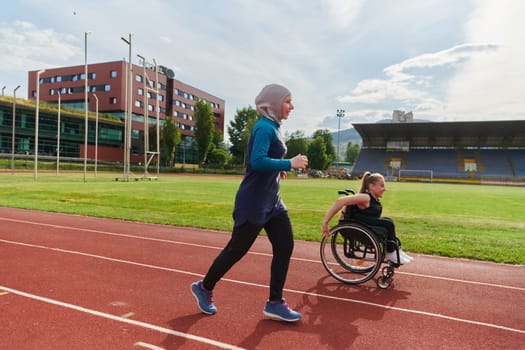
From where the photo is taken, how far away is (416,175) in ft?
197

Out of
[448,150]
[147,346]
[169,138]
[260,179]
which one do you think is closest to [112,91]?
[169,138]

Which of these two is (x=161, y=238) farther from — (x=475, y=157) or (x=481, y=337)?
(x=475, y=157)

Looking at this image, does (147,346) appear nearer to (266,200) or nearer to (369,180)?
(266,200)

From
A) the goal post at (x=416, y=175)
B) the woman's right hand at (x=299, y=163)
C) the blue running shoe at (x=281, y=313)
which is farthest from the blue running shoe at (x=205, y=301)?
the goal post at (x=416, y=175)

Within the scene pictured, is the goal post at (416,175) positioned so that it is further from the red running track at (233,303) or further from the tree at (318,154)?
A: the red running track at (233,303)

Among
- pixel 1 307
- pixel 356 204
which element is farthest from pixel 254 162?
pixel 1 307

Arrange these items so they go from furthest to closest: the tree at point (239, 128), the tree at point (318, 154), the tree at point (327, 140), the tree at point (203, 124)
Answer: the tree at point (327, 140)
the tree at point (318, 154)
the tree at point (239, 128)
the tree at point (203, 124)

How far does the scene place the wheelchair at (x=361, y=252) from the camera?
4.36m

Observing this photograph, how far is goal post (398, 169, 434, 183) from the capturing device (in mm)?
58769

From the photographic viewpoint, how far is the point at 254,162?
296 cm

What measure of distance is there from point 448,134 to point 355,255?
6599cm

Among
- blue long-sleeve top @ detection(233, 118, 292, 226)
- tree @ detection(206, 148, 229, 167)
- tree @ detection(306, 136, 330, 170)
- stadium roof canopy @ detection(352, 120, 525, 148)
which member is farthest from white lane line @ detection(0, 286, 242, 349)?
tree @ detection(306, 136, 330, 170)

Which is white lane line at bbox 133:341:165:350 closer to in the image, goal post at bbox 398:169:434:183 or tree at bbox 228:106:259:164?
goal post at bbox 398:169:434:183

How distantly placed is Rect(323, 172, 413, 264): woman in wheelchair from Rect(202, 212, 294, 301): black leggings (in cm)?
128
